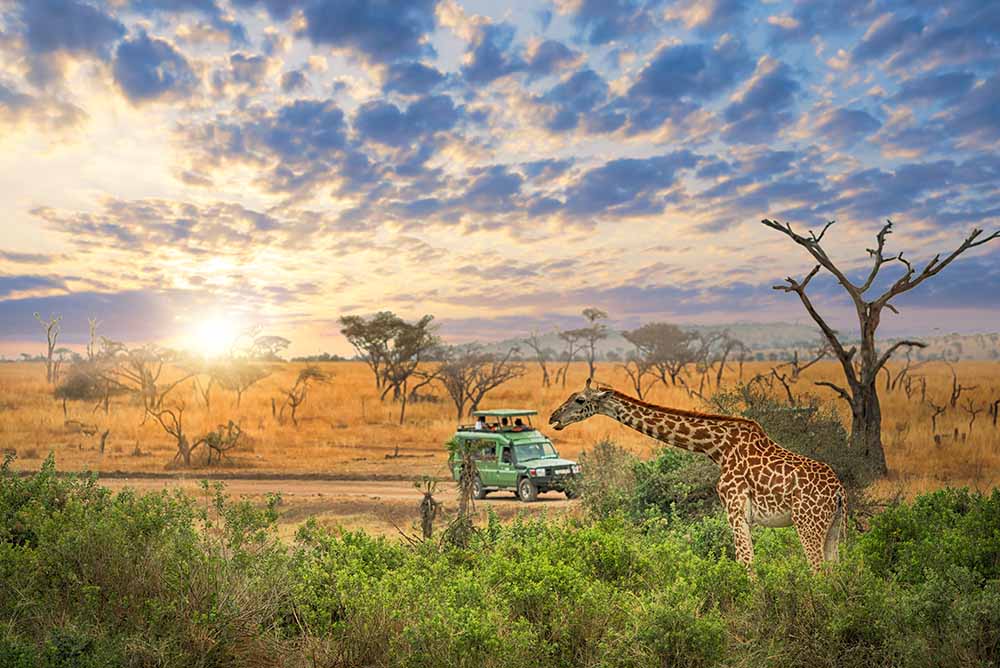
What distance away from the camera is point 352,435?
38.5 meters

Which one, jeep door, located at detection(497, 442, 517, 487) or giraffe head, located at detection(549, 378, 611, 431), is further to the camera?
jeep door, located at detection(497, 442, 517, 487)

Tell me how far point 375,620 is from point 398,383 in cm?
4322

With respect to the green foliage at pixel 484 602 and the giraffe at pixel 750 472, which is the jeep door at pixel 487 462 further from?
the giraffe at pixel 750 472

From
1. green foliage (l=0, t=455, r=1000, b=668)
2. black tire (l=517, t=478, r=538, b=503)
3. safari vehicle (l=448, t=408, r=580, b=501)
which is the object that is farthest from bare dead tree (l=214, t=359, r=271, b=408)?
green foliage (l=0, t=455, r=1000, b=668)

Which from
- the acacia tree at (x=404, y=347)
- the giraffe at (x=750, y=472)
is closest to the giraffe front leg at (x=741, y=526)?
the giraffe at (x=750, y=472)

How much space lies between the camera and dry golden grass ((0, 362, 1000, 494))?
83.4ft

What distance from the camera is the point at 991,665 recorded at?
5918 mm

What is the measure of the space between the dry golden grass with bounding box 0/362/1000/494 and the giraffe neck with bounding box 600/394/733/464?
11775 mm

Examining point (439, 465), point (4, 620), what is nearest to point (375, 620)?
point (4, 620)

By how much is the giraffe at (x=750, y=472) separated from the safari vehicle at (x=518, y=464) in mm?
12928

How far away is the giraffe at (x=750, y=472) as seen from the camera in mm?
6707

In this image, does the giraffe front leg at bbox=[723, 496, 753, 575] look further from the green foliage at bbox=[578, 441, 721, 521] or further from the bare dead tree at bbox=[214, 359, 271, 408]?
the bare dead tree at bbox=[214, 359, 271, 408]

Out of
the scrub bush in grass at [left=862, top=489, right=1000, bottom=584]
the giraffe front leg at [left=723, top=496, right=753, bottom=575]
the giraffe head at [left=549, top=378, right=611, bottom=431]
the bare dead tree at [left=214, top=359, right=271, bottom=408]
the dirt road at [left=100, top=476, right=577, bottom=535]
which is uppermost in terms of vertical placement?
the bare dead tree at [left=214, top=359, right=271, bottom=408]

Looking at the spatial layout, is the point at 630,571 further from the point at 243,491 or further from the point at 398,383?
the point at 398,383
